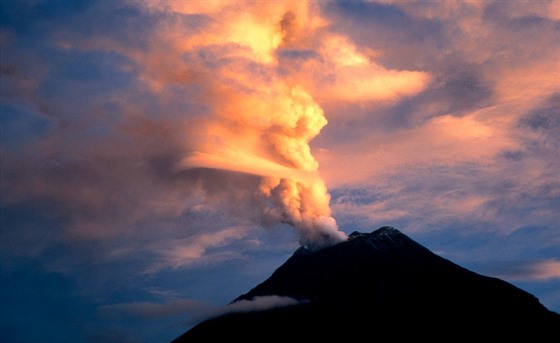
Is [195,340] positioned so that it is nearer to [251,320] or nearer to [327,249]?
[251,320]

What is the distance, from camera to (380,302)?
533ft

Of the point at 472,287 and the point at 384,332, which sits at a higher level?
the point at 472,287

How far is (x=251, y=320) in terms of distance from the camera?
166 metres

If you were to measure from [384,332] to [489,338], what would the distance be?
25284 millimetres

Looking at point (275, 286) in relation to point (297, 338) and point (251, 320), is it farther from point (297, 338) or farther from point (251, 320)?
point (297, 338)

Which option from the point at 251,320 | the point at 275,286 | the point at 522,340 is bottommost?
the point at 522,340

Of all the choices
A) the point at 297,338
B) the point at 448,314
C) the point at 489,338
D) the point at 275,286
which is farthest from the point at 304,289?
the point at 489,338

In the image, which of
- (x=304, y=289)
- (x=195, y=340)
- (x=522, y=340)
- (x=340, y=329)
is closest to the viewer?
(x=522, y=340)

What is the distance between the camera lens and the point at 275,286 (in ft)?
595

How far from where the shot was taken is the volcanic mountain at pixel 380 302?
491ft

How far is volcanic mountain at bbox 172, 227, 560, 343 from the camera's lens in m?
150

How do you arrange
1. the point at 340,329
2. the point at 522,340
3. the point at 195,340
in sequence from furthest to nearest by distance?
1. the point at 195,340
2. the point at 340,329
3. the point at 522,340

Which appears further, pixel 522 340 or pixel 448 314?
pixel 448 314

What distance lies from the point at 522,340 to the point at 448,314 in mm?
19547
